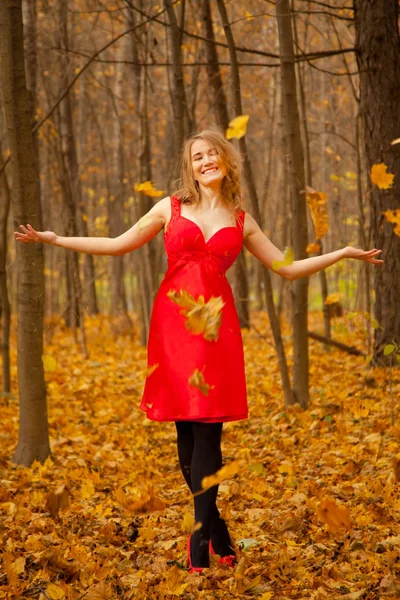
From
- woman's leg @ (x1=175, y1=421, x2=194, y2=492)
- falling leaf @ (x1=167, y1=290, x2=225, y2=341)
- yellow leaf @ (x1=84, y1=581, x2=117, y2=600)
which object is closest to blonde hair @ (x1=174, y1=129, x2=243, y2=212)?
falling leaf @ (x1=167, y1=290, x2=225, y2=341)

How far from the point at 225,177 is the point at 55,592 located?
5.89ft

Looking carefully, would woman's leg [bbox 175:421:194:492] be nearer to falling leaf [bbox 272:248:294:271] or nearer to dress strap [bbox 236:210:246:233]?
falling leaf [bbox 272:248:294:271]

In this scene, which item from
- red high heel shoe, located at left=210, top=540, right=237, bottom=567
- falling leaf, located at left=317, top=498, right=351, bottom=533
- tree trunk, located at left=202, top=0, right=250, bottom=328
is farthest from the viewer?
tree trunk, located at left=202, top=0, right=250, bottom=328

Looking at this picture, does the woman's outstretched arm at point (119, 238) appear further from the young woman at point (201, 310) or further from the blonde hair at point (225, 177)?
the blonde hair at point (225, 177)

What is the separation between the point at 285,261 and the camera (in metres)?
2.49

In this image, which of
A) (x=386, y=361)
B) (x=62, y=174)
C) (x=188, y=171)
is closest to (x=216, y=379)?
(x=188, y=171)

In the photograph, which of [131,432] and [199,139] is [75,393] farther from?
[199,139]

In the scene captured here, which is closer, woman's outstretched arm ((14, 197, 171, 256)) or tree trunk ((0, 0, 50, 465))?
woman's outstretched arm ((14, 197, 171, 256))

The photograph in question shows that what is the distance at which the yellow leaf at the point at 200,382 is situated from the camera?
2510mm

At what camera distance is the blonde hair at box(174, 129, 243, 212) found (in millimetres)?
2746

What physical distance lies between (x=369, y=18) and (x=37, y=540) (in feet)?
15.3

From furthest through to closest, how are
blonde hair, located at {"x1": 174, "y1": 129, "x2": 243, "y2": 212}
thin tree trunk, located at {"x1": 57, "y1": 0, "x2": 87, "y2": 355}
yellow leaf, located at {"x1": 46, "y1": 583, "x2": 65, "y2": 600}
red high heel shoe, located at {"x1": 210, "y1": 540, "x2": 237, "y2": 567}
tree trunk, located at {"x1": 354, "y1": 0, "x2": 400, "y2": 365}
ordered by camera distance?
thin tree trunk, located at {"x1": 57, "y1": 0, "x2": 87, "y2": 355} → tree trunk, located at {"x1": 354, "y1": 0, "x2": 400, "y2": 365} → blonde hair, located at {"x1": 174, "y1": 129, "x2": 243, "y2": 212} → red high heel shoe, located at {"x1": 210, "y1": 540, "x2": 237, "y2": 567} → yellow leaf, located at {"x1": 46, "y1": 583, "x2": 65, "y2": 600}

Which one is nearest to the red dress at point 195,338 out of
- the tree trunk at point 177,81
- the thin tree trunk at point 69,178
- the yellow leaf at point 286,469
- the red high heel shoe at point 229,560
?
the red high heel shoe at point 229,560

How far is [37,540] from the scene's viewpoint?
280cm
